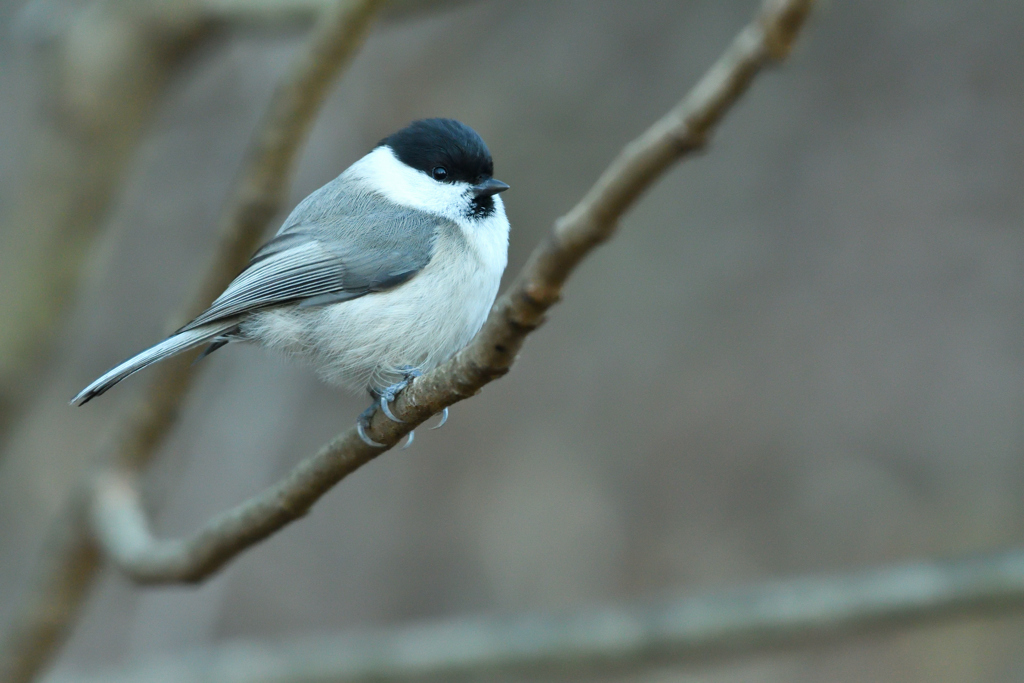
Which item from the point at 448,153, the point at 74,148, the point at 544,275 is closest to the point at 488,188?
the point at 448,153

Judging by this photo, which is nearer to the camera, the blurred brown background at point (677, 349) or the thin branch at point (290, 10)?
the thin branch at point (290, 10)

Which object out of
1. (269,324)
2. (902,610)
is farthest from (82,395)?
(902,610)

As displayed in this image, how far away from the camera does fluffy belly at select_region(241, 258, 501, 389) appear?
2.26m

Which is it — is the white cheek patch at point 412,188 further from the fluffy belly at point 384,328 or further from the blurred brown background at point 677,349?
the blurred brown background at point 677,349

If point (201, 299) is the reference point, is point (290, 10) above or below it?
above

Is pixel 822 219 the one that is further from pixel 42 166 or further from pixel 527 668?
pixel 42 166

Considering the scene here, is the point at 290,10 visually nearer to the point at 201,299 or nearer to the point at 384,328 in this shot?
the point at 201,299

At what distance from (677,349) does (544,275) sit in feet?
15.4

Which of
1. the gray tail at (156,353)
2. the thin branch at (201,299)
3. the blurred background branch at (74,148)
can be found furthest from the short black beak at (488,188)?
the blurred background branch at (74,148)

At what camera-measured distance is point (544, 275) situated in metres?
1.20

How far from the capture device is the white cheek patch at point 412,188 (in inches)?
93.9

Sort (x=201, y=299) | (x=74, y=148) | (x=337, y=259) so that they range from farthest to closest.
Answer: (x=74, y=148), (x=201, y=299), (x=337, y=259)

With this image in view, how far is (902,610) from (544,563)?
2.72 metres

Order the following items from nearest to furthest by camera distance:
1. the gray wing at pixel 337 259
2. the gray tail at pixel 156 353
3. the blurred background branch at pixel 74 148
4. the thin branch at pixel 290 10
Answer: the gray tail at pixel 156 353 → the gray wing at pixel 337 259 → the thin branch at pixel 290 10 → the blurred background branch at pixel 74 148
